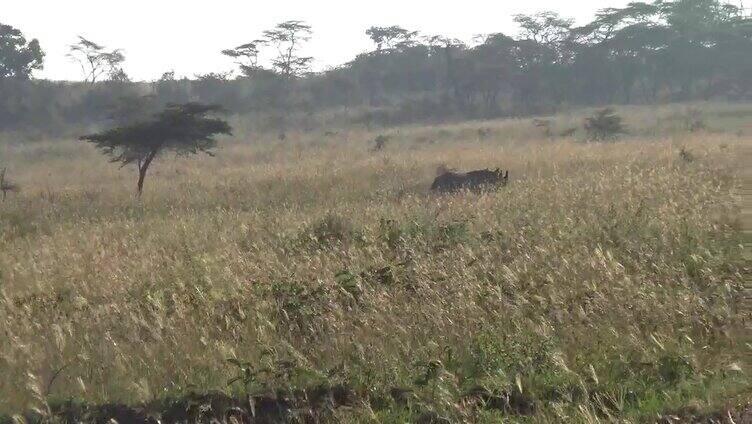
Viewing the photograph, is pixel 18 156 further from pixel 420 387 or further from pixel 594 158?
pixel 420 387

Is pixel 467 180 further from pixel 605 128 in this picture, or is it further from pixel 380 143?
pixel 605 128

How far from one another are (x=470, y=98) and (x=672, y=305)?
142ft

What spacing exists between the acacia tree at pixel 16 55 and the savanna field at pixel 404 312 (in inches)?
1495

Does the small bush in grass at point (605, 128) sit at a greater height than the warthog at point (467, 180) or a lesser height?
lesser

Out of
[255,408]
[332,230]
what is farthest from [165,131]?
[255,408]

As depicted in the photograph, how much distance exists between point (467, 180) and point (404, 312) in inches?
336

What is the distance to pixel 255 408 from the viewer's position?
12.4 feet

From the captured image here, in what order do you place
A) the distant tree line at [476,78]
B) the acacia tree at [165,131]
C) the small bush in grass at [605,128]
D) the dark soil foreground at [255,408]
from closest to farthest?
the dark soil foreground at [255,408]
the acacia tree at [165,131]
the small bush in grass at [605,128]
the distant tree line at [476,78]

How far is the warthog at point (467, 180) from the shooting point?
1274cm

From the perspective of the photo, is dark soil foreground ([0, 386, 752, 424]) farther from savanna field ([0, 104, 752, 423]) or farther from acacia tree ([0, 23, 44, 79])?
acacia tree ([0, 23, 44, 79])

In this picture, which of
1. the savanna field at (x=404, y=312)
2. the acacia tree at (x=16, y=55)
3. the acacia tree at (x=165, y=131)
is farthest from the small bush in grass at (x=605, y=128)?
the acacia tree at (x=16, y=55)

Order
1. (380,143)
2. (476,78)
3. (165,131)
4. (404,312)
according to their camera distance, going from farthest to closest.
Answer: (476,78) → (380,143) → (165,131) → (404,312)

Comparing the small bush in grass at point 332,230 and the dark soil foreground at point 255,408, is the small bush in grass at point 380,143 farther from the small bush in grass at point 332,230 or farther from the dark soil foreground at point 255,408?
the dark soil foreground at point 255,408

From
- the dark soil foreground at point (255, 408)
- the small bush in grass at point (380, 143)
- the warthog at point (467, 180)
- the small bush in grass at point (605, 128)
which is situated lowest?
the small bush in grass at point (380, 143)
